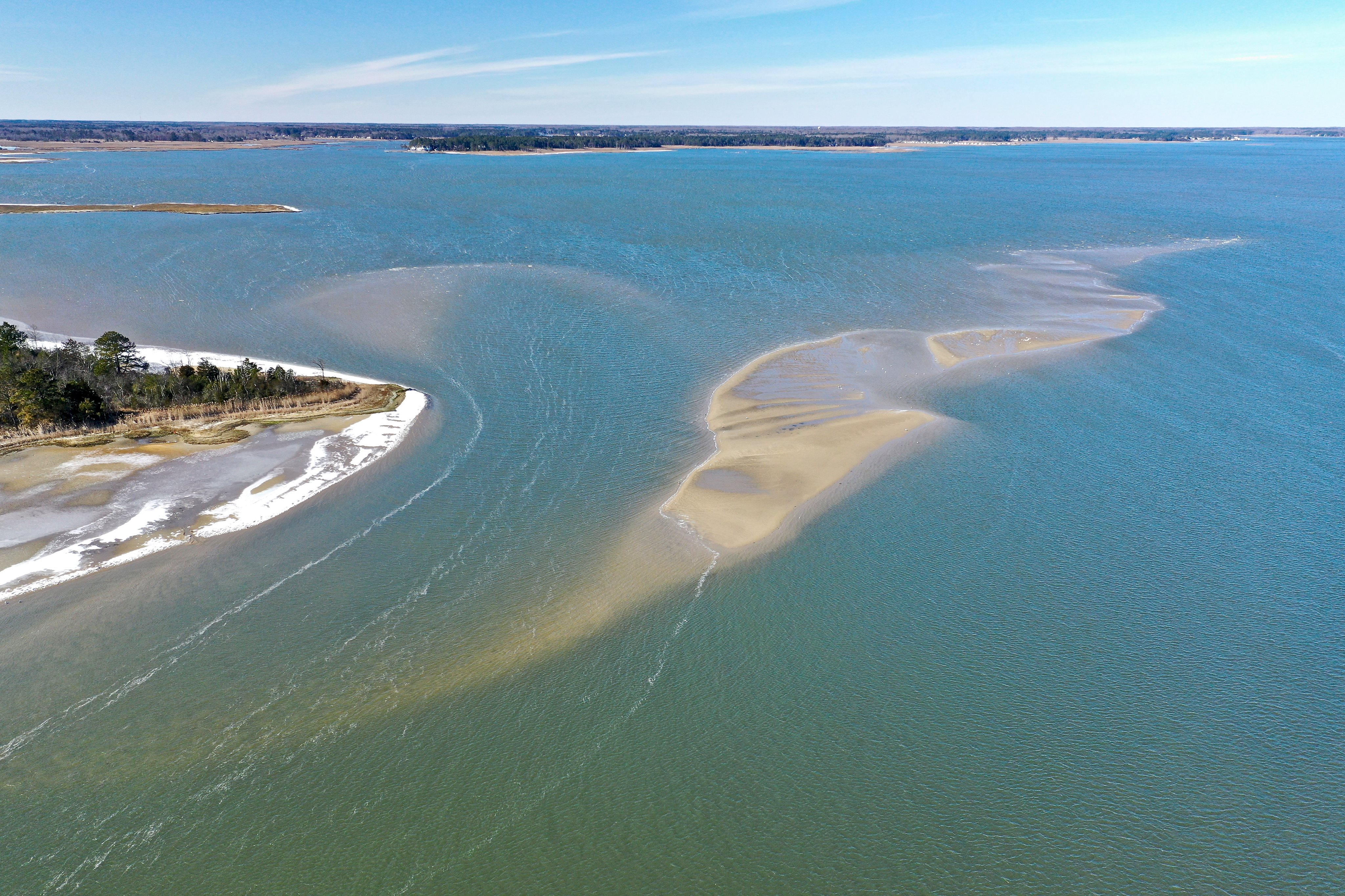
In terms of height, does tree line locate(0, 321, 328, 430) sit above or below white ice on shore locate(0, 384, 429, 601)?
above

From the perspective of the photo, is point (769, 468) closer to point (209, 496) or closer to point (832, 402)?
point (832, 402)

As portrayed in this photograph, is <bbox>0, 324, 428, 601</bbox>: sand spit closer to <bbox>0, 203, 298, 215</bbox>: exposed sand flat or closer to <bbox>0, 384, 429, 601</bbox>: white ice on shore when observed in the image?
<bbox>0, 384, 429, 601</bbox>: white ice on shore

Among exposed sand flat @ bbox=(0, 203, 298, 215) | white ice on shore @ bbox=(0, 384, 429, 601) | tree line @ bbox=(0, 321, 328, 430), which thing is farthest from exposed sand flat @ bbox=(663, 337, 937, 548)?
exposed sand flat @ bbox=(0, 203, 298, 215)

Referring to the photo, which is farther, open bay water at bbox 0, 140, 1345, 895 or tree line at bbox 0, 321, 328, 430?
tree line at bbox 0, 321, 328, 430

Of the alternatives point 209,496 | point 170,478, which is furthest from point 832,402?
point 170,478

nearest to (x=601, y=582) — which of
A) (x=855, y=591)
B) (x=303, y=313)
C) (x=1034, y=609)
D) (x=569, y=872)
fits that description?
(x=855, y=591)

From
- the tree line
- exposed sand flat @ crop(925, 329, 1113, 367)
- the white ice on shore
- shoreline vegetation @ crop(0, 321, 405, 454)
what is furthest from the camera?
exposed sand flat @ crop(925, 329, 1113, 367)

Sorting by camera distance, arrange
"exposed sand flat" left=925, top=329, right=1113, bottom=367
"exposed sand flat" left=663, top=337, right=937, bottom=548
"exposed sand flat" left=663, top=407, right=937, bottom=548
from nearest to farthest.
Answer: "exposed sand flat" left=663, top=407, right=937, bottom=548 → "exposed sand flat" left=663, top=337, right=937, bottom=548 → "exposed sand flat" left=925, top=329, right=1113, bottom=367
